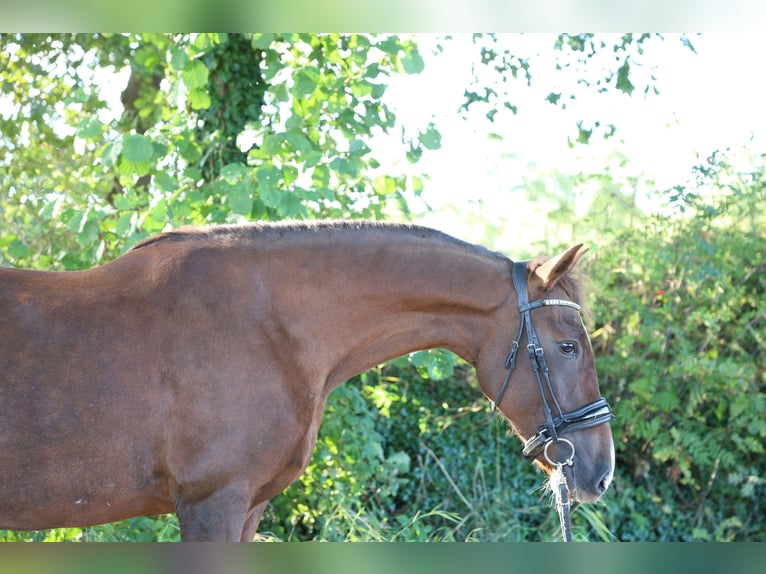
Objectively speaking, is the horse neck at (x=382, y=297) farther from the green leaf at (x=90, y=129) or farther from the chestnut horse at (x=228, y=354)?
the green leaf at (x=90, y=129)

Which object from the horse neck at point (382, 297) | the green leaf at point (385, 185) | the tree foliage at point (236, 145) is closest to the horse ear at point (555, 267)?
the horse neck at point (382, 297)

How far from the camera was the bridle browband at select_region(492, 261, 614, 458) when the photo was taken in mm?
3242

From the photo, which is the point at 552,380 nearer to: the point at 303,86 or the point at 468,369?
the point at 303,86

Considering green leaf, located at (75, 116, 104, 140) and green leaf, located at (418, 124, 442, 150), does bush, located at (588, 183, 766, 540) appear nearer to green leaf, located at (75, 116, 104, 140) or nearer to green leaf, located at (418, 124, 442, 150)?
green leaf, located at (418, 124, 442, 150)

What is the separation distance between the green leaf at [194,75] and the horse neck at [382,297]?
2.31 meters

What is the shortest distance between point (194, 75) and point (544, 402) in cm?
318

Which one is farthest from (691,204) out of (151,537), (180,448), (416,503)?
(180,448)

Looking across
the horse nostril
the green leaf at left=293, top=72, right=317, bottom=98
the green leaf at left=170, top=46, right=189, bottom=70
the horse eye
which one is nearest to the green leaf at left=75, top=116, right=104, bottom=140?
the green leaf at left=170, top=46, right=189, bottom=70

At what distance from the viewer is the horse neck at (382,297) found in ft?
10.3

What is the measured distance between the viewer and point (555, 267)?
10.6 ft

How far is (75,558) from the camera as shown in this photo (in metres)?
0.63

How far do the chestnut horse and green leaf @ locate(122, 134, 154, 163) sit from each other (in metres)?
1.89
